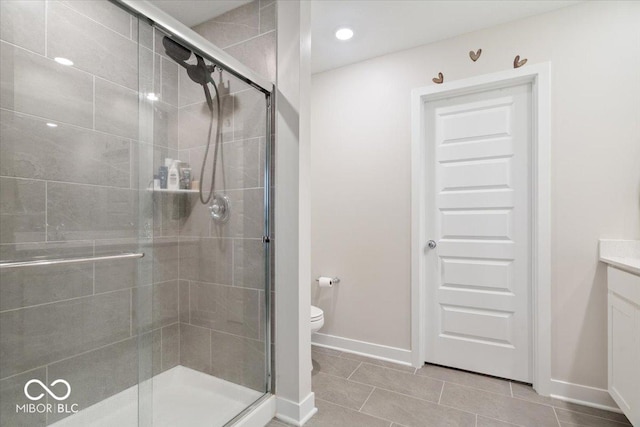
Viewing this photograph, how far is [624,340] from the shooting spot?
1.60 m

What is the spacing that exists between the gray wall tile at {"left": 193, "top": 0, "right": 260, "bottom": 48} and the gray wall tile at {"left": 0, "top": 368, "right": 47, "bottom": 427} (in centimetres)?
204

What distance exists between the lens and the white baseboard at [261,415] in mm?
1612

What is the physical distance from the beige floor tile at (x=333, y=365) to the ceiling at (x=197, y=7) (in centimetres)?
256

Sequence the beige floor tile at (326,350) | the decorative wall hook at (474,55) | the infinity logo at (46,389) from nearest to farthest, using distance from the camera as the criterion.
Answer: the infinity logo at (46,389)
the decorative wall hook at (474,55)
the beige floor tile at (326,350)

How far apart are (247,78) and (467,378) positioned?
243 centimetres

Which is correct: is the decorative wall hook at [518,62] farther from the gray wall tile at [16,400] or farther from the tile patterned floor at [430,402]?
the gray wall tile at [16,400]

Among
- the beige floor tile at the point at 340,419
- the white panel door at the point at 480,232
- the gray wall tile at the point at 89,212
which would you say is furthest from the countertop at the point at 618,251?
the gray wall tile at the point at 89,212

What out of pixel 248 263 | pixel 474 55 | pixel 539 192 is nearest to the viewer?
pixel 248 263

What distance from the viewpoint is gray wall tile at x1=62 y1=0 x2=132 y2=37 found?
1.39 metres

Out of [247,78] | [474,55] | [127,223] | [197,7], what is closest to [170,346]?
[127,223]

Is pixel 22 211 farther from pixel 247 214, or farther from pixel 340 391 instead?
pixel 340 391

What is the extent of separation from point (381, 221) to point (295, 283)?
107 centimetres

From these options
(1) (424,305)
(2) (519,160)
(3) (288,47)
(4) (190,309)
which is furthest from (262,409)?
(2) (519,160)

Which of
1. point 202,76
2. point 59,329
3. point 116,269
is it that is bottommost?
point 59,329
